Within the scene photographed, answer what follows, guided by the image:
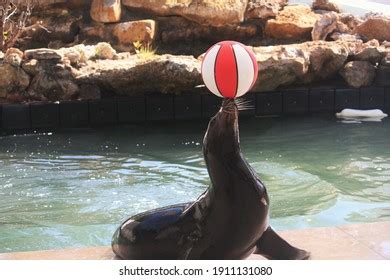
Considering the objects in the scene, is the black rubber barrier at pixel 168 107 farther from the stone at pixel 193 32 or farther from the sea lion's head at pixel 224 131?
the sea lion's head at pixel 224 131

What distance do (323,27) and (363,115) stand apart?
2.66m

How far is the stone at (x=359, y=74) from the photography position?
30.4 ft

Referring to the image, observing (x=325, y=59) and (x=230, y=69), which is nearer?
(x=230, y=69)

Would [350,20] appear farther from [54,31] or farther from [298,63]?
[54,31]

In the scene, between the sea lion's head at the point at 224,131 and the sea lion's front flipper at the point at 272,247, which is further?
the sea lion's front flipper at the point at 272,247

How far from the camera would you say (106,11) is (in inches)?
430

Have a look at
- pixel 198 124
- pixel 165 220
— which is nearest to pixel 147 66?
pixel 198 124

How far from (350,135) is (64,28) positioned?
5.86m

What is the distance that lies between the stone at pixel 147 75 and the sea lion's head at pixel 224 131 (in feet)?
19.3

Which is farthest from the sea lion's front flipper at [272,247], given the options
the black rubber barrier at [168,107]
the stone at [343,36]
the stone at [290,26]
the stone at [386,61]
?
the stone at [290,26]

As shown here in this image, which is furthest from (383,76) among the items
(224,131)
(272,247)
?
(224,131)

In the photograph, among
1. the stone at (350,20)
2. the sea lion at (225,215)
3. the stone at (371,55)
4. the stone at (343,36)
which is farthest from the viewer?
the stone at (350,20)

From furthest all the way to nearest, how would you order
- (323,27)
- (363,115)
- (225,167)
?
(323,27)
(363,115)
(225,167)
